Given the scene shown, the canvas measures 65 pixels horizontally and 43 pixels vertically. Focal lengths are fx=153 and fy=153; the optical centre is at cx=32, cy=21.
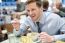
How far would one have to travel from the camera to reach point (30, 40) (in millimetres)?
1081

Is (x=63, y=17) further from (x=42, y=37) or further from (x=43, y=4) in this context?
(x=42, y=37)

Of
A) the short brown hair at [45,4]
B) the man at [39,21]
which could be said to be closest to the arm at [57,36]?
the man at [39,21]

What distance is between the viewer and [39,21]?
4.22ft

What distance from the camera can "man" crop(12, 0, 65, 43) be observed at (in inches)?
47.6

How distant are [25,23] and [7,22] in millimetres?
229

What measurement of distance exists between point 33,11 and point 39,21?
118 millimetres

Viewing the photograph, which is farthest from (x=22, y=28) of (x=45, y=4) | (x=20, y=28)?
(x=45, y=4)

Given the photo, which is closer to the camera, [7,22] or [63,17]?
[7,22]

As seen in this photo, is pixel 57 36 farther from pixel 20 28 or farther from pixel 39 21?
pixel 20 28

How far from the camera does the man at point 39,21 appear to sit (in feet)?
3.97

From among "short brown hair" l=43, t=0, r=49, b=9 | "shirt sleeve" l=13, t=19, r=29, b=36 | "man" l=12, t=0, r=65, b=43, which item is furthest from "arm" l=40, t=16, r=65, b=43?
"shirt sleeve" l=13, t=19, r=29, b=36

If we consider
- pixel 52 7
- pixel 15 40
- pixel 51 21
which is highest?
pixel 52 7

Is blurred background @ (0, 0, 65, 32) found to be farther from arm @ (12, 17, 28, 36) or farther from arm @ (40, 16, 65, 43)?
arm @ (40, 16, 65, 43)

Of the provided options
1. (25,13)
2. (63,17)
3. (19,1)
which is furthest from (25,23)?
(63,17)
